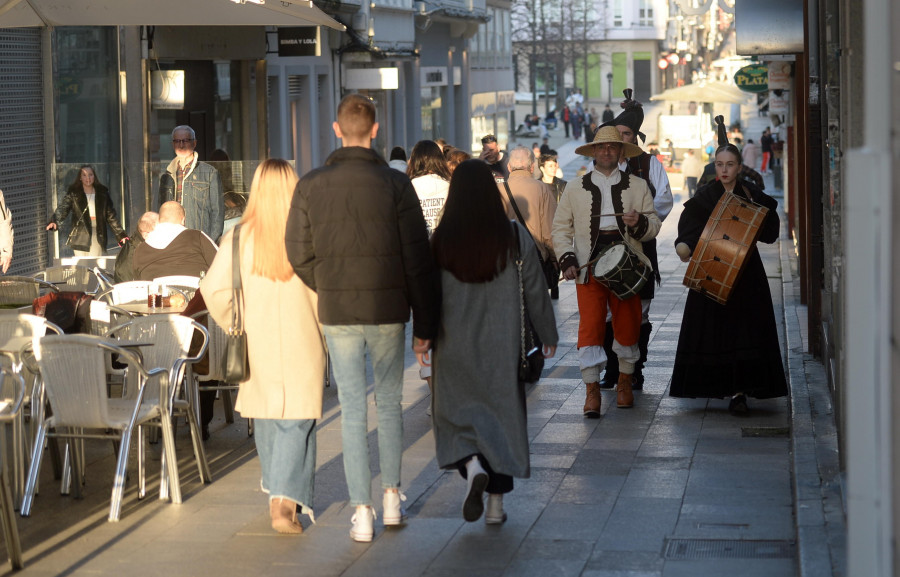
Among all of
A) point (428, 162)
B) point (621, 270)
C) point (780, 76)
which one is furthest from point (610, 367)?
point (780, 76)

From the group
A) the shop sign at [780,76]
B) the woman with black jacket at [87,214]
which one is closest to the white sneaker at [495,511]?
Answer: the woman with black jacket at [87,214]

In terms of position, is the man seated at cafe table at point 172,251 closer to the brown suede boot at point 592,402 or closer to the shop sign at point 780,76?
the brown suede boot at point 592,402

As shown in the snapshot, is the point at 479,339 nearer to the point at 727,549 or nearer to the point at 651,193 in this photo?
the point at 727,549

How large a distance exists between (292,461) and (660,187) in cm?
535

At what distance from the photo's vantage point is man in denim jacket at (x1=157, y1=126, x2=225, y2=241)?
501 inches

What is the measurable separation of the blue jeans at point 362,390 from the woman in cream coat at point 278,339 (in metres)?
0.18

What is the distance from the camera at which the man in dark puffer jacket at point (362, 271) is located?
6.62 meters

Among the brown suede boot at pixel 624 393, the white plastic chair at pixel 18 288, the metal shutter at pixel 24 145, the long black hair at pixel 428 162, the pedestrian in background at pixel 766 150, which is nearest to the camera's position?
the brown suede boot at pixel 624 393

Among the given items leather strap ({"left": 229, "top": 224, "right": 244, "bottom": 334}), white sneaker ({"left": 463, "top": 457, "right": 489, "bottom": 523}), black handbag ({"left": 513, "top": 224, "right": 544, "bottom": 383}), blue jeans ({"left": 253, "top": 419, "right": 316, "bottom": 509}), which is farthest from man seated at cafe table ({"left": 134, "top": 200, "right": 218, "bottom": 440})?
white sneaker ({"left": 463, "top": 457, "right": 489, "bottom": 523})

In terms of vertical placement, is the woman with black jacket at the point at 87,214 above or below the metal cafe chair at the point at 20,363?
above

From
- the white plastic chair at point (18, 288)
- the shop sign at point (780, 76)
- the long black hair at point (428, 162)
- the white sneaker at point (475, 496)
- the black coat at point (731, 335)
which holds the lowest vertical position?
the white sneaker at point (475, 496)

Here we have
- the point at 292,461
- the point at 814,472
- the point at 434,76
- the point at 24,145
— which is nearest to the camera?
the point at 292,461

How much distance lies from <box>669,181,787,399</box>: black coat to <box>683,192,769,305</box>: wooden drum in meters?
0.19

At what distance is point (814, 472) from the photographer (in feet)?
24.8
